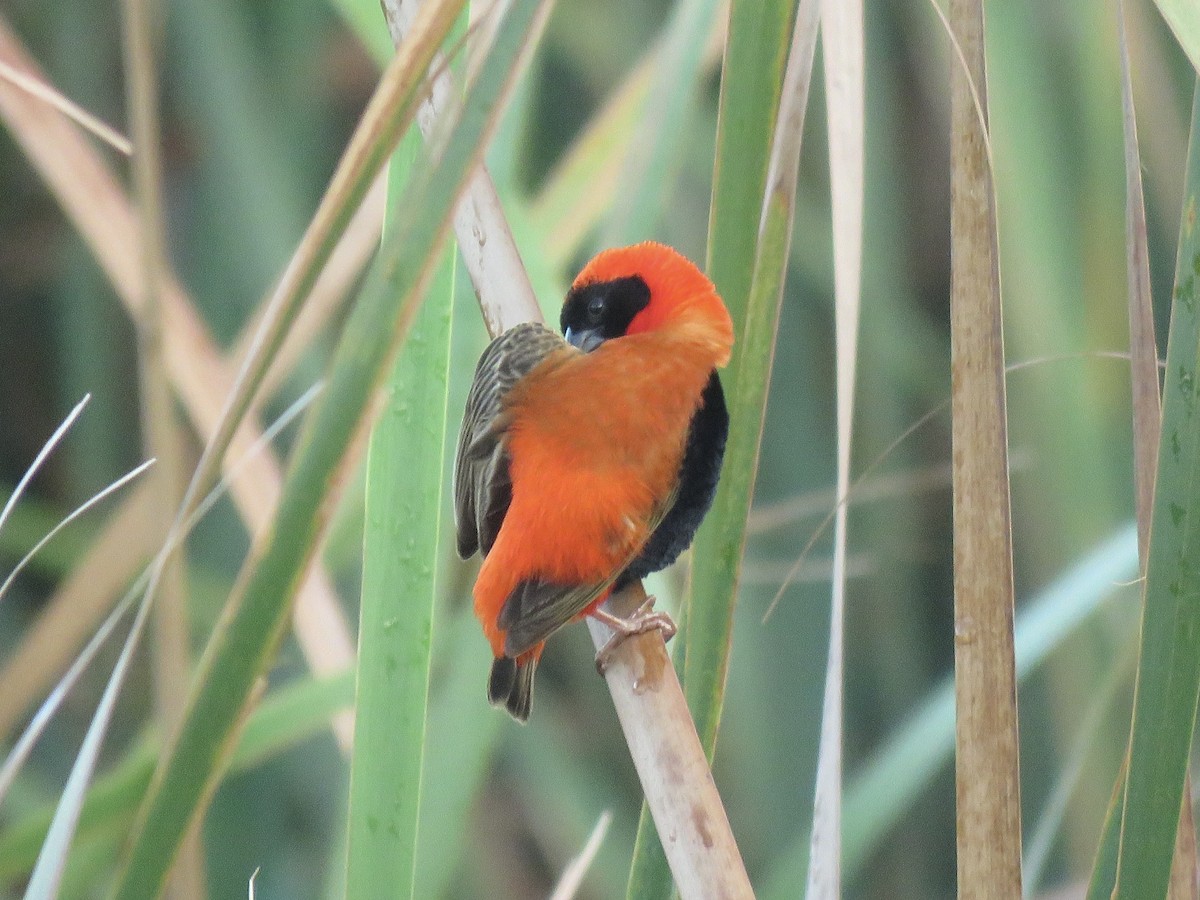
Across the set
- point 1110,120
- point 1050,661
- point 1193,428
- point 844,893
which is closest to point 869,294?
point 1110,120

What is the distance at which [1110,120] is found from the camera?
1475 mm

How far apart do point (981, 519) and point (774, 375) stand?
1.08 metres

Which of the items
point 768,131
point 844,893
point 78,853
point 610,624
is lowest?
point 844,893

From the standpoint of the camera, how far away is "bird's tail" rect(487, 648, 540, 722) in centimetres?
94

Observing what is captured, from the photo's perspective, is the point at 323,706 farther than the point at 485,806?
No

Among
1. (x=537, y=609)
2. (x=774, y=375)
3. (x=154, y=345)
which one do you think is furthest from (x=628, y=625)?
(x=774, y=375)

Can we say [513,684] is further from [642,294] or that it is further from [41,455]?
[41,455]

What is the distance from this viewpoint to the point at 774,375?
1765 mm

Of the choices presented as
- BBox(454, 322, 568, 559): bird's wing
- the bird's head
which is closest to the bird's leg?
BBox(454, 322, 568, 559): bird's wing

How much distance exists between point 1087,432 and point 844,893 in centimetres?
78

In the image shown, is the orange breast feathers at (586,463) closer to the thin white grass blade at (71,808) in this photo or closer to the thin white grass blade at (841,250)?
the thin white grass blade at (841,250)

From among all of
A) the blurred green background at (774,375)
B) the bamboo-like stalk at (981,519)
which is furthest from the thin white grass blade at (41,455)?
the blurred green background at (774,375)

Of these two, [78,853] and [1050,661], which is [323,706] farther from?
[1050,661]

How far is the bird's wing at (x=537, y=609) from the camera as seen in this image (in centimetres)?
86
